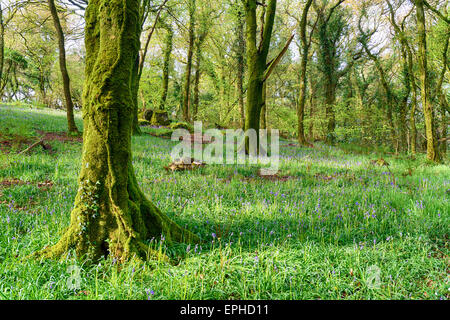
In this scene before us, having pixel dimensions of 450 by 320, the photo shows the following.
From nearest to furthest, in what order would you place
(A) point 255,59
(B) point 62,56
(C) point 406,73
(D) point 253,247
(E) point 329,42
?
(D) point 253,247 → (A) point 255,59 → (B) point 62,56 → (C) point 406,73 → (E) point 329,42

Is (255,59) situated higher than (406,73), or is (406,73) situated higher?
(406,73)

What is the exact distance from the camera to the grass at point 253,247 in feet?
7.25

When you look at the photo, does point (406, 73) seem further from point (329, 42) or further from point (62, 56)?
point (62, 56)

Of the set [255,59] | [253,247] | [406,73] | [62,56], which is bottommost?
[253,247]

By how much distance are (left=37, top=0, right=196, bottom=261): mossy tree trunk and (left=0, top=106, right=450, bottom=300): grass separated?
0.22 meters

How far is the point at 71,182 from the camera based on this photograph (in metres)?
5.46

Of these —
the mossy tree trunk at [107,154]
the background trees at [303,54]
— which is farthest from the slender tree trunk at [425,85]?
the mossy tree trunk at [107,154]

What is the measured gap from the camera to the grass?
7.25 feet

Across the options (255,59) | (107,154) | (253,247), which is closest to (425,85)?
(255,59)

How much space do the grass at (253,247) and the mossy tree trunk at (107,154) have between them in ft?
0.72

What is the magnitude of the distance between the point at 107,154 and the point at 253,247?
2064 millimetres

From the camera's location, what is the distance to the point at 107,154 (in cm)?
266

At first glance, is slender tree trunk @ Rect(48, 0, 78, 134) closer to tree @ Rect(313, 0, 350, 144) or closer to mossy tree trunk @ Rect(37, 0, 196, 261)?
mossy tree trunk @ Rect(37, 0, 196, 261)
